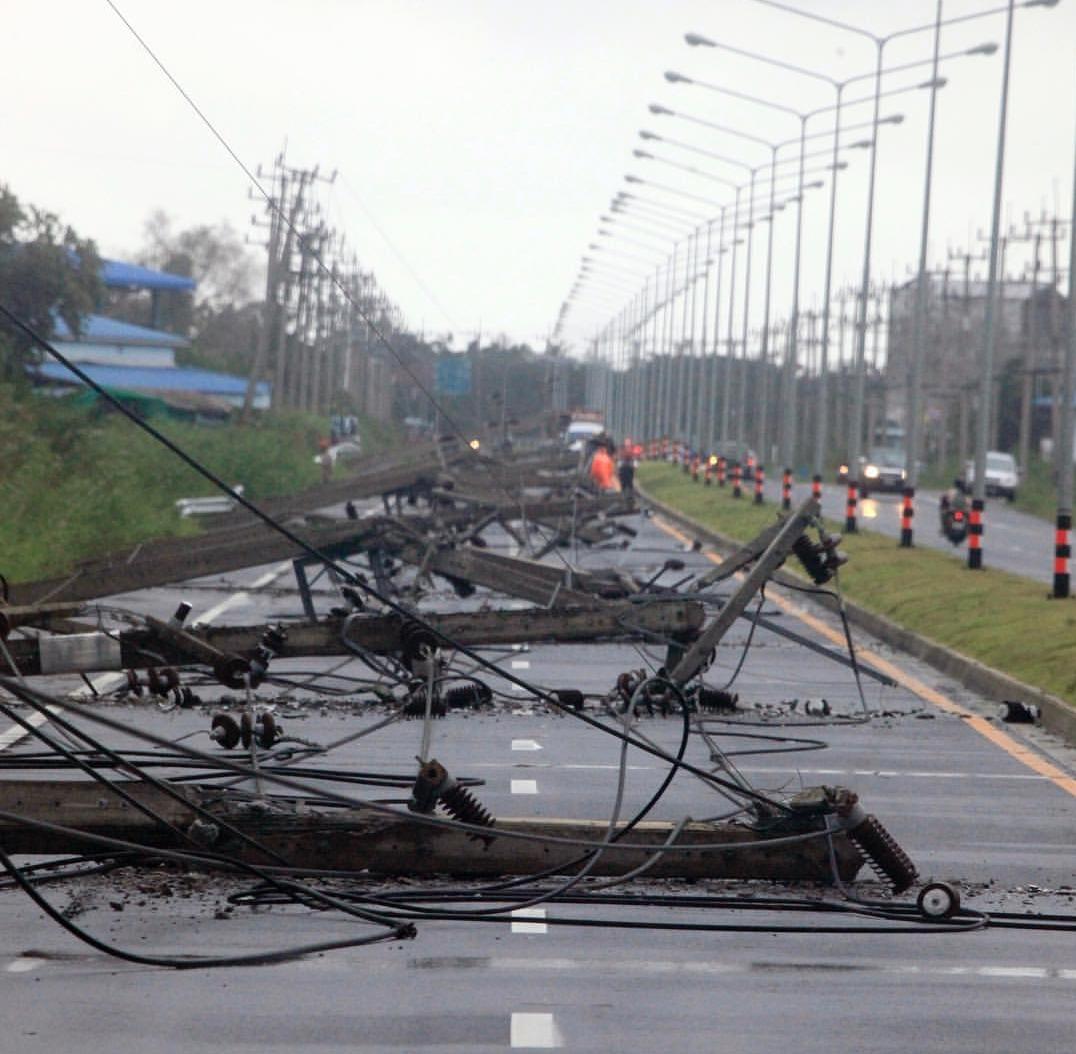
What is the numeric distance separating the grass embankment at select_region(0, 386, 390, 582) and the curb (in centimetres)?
852

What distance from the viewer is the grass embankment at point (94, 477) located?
28188mm

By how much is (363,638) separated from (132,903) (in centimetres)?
485

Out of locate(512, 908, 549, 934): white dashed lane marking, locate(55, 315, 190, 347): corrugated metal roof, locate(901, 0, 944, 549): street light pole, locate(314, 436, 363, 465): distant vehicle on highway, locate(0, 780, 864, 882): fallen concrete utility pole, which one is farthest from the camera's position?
locate(55, 315, 190, 347): corrugated metal roof

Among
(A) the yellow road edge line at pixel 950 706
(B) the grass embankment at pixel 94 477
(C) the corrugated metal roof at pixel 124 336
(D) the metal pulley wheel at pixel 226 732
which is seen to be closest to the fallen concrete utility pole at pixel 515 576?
(A) the yellow road edge line at pixel 950 706

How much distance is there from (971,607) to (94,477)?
58.4 ft

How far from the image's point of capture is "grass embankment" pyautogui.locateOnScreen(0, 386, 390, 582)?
28188mm

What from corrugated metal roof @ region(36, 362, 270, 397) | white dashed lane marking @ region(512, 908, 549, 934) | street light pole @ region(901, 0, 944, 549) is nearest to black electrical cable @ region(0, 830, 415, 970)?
white dashed lane marking @ region(512, 908, 549, 934)

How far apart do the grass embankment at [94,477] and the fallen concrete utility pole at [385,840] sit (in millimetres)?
15277

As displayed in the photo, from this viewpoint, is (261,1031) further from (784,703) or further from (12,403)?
(12,403)

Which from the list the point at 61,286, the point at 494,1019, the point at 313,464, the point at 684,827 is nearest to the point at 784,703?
the point at 684,827

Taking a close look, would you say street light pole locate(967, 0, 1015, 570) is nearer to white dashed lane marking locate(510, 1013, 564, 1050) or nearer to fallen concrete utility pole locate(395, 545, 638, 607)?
fallen concrete utility pole locate(395, 545, 638, 607)

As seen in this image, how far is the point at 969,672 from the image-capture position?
1927 cm

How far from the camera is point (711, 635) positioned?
44.2 feet

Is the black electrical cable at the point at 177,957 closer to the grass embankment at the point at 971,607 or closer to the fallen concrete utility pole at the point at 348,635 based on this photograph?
the fallen concrete utility pole at the point at 348,635
